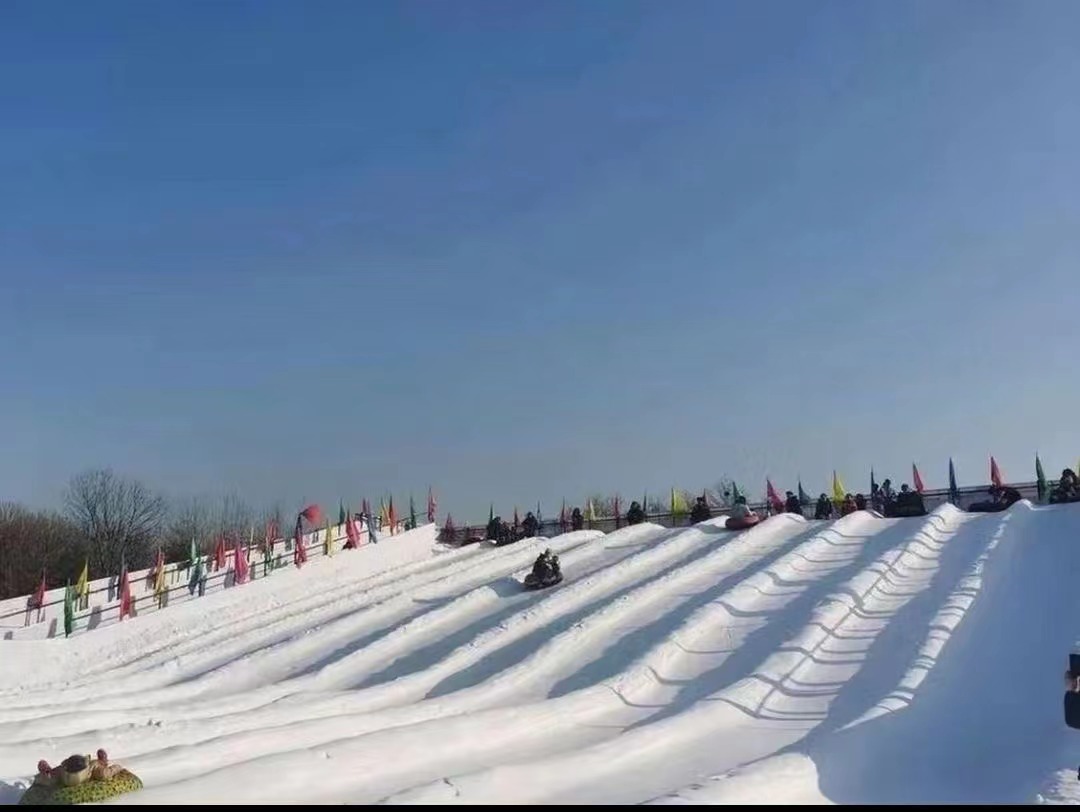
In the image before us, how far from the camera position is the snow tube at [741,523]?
68.5ft

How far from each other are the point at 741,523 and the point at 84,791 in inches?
641

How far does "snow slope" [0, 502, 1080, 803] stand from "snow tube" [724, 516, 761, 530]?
0.72 m

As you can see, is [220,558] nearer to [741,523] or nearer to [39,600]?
[39,600]

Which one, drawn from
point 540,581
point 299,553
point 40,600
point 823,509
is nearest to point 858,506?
point 823,509

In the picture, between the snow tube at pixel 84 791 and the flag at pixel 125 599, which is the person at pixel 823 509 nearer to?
the flag at pixel 125 599

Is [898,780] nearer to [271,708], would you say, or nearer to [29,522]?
[271,708]

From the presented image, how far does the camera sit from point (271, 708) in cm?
1001

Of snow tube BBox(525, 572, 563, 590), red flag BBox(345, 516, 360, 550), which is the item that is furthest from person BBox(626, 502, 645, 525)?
snow tube BBox(525, 572, 563, 590)

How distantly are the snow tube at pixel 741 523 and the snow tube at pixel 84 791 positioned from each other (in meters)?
15.8

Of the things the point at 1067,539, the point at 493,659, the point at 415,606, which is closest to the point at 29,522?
the point at 415,606

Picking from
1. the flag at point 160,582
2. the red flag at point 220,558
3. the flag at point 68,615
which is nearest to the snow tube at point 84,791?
the flag at point 68,615

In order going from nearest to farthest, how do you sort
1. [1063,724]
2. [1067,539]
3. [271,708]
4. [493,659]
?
1. [1063,724]
2. [271,708]
3. [493,659]
4. [1067,539]

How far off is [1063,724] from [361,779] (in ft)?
19.8

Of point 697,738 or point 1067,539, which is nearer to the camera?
point 697,738
